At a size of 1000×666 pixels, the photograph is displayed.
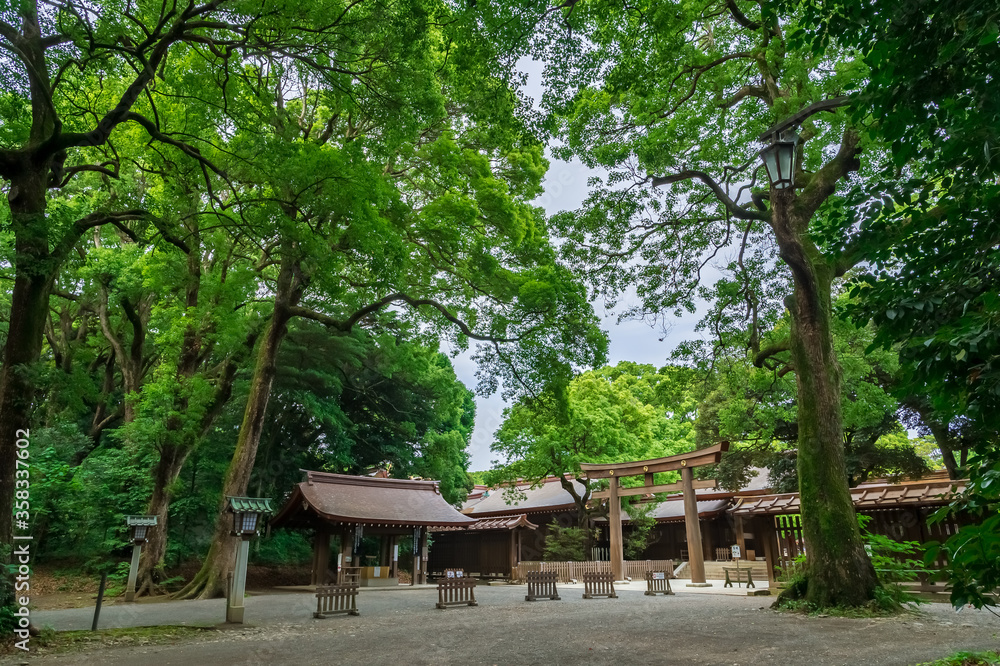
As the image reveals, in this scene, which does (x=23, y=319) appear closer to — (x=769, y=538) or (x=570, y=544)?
(x=769, y=538)

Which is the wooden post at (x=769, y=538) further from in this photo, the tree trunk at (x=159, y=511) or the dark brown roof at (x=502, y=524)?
the tree trunk at (x=159, y=511)

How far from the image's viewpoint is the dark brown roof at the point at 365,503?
16.6 meters

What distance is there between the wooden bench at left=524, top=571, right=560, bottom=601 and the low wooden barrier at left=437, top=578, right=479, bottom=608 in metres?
1.51

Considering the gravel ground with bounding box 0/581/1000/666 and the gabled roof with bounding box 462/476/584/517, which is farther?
the gabled roof with bounding box 462/476/584/517

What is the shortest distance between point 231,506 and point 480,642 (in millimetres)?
4581

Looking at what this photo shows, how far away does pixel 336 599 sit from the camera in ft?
33.0

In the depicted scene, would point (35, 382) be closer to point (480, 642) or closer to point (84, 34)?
point (84, 34)

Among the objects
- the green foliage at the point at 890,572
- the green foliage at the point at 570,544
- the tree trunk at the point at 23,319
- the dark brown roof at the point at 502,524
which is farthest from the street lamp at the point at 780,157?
the dark brown roof at the point at 502,524

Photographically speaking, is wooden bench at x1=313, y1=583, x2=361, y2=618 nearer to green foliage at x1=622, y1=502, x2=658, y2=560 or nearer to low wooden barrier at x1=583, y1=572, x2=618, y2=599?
low wooden barrier at x1=583, y1=572, x2=618, y2=599

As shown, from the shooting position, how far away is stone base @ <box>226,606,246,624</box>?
8.31 meters

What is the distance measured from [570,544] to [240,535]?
14.3 metres

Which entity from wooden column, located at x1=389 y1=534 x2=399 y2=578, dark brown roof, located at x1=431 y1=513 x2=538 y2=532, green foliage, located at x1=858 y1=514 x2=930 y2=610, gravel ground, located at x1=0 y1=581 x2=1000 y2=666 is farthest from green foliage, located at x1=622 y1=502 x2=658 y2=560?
green foliage, located at x1=858 y1=514 x2=930 y2=610

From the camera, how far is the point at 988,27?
2.47 metres

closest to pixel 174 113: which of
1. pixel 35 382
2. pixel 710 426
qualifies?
pixel 35 382
